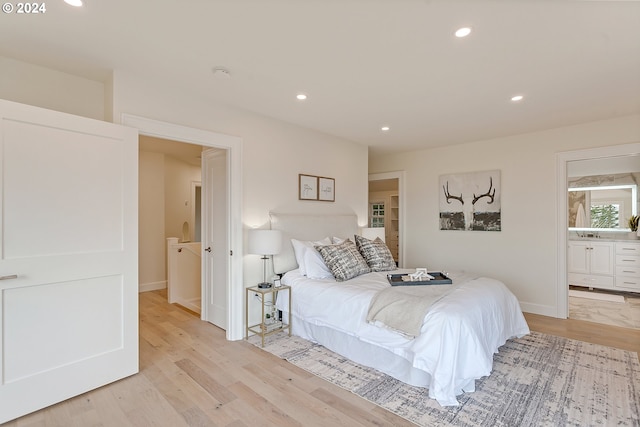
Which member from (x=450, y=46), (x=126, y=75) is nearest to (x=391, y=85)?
(x=450, y=46)

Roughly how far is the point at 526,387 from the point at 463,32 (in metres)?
2.67

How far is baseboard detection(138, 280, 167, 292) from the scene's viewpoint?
536cm

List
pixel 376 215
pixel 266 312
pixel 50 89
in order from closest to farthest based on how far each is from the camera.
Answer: pixel 50 89, pixel 266 312, pixel 376 215

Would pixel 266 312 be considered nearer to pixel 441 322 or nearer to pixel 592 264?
pixel 441 322

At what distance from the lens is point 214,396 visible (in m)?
2.27

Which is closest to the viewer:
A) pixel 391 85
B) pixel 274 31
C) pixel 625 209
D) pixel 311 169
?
pixel 274 31

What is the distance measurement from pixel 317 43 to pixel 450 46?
937 millimetres

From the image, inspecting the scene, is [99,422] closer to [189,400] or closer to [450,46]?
[189,400]

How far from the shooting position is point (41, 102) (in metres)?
2.49

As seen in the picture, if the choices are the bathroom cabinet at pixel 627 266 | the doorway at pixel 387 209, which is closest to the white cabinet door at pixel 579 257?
the bathroom cabinet at pixel 627 266

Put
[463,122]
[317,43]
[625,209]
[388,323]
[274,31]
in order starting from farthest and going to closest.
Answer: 1. [625,209]
2. [463,122]
3. [388,323]
4. [317,43]
5. [274,31]

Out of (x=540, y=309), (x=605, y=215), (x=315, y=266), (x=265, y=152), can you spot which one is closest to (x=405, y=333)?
(x=315, y=266)

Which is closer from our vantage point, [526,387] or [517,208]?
[526,387]

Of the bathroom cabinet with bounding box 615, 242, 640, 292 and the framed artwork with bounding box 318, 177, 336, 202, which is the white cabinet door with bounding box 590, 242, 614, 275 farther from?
the framed artwork with bounding box 318, 177, 336, 202
